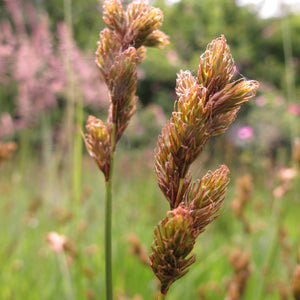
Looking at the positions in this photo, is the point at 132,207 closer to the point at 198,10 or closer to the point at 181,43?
the point at 181,43

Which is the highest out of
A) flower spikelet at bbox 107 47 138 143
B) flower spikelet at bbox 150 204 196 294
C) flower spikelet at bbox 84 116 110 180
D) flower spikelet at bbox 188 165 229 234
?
flower spikelet at bbox 107 47 138 143

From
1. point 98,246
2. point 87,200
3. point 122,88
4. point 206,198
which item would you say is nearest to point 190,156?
point 206,198

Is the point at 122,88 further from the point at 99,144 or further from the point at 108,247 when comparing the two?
the point at 108,247


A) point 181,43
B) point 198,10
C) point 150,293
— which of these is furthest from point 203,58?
point 198,10

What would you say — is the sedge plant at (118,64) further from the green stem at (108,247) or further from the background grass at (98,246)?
the background grass at (98,246)

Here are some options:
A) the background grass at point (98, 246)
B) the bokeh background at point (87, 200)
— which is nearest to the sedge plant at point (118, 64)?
the bokeh background at point (87, 200)

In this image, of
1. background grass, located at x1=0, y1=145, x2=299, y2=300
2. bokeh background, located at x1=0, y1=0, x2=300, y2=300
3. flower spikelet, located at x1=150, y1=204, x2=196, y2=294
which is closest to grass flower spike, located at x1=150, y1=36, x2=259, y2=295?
flower spikelet, located at x1=150, y1=204, x2=196, y2=294

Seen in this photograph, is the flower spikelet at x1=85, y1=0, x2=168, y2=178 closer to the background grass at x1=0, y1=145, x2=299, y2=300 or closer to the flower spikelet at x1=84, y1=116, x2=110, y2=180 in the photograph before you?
the flower spikelet at x1=84, y1=116, x2=110, y2=180
